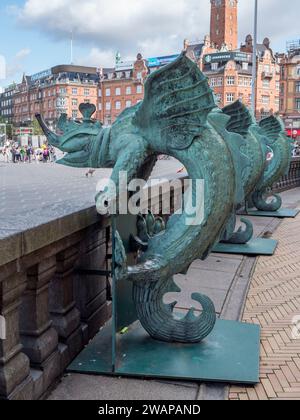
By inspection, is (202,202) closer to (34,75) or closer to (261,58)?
(261,58)

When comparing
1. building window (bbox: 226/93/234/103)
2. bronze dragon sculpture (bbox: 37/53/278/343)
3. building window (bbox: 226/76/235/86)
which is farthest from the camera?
building window (bbox: 226/93/234/103)

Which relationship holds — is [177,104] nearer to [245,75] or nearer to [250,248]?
[250,248]

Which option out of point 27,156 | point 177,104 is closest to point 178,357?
point 177,104

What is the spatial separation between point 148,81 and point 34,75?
4214 inches

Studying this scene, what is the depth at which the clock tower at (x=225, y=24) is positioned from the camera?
89000mm

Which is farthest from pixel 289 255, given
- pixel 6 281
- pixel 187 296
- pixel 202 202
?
pixel 6 281

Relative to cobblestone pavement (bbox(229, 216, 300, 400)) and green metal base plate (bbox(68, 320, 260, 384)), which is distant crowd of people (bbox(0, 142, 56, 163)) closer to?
cobblestone pavement (bbox(229, 216, 300, 400))

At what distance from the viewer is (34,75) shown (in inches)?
4094

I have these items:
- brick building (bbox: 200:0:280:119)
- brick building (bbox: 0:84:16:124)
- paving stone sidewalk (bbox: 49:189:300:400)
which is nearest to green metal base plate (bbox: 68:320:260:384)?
Answer: paving stone sidewalk (bbox: 49:189:300:400)

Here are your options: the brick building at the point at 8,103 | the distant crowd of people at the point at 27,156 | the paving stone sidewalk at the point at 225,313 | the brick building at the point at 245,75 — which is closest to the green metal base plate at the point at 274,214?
the paving stone sidewalk at the point at 225,313

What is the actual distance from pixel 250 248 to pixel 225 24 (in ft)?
290

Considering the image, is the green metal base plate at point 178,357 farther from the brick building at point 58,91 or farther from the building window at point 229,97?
the brick building at point 58,91

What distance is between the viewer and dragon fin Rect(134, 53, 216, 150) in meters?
3.49
